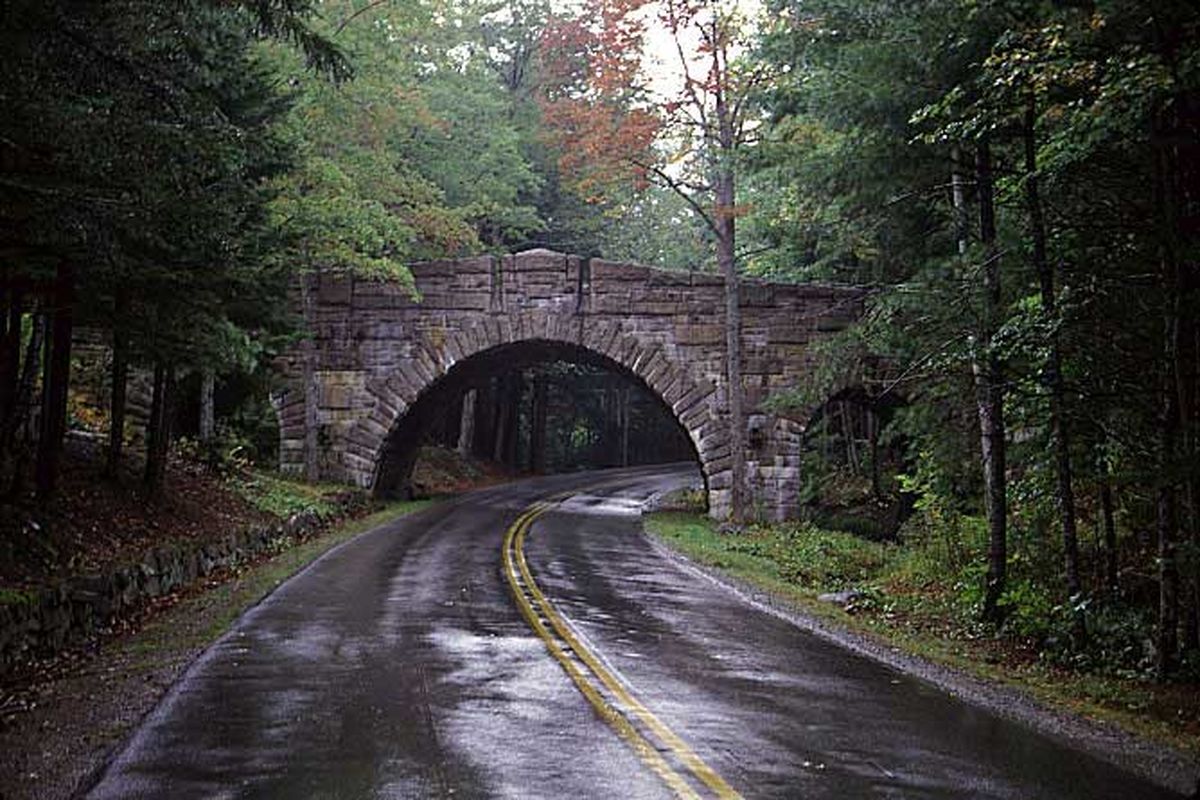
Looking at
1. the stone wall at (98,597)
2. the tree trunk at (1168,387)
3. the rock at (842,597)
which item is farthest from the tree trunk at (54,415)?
the tree trunk at (1168,387)

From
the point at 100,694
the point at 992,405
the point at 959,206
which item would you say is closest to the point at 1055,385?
the point at 992,405

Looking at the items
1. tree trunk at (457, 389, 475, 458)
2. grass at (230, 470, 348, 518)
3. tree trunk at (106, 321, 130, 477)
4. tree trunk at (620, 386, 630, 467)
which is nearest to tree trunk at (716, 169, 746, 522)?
grass at (230, 470, 348, 518)

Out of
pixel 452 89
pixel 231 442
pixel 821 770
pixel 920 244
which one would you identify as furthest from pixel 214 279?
pixel 452 89

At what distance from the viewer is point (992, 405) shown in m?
12.3

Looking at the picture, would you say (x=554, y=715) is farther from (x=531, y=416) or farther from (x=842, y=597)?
(x=531, y=416)

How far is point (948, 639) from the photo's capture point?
12109 millimetres

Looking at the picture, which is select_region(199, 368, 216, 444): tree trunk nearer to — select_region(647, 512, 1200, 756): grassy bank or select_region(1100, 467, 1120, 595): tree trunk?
Answer: select_region(647, 512, 1200, 756): grassy bank

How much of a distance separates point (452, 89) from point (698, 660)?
26.9m

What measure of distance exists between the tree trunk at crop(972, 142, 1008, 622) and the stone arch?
13798mm

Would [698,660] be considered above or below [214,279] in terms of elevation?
below

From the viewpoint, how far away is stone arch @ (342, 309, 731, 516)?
88.1 ft

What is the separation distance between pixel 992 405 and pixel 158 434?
11274 mm

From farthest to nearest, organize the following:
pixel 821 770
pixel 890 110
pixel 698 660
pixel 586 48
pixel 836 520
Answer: pixel 836 520 < pixel 586 48 < pixel 890 110 < pixel 698 660 < pixel 821 770

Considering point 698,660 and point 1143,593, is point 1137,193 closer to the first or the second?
point 1143,593
